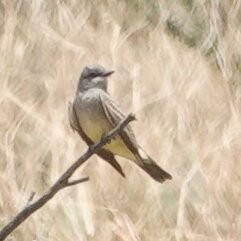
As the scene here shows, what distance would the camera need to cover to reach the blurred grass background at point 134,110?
2900 millimetres

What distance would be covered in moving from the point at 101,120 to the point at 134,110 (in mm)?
1321

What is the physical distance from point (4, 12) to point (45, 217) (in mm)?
766

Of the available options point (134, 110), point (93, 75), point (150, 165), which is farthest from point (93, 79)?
point (134, 110)

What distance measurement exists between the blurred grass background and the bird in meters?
1.18

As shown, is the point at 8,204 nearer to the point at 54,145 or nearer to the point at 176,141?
the point at 54,145

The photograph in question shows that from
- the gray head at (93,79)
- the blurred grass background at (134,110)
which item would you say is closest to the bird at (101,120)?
the gray head at (93,79)

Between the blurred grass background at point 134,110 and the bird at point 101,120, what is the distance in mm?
1177

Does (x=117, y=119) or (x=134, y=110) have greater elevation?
(x=117, y=119)

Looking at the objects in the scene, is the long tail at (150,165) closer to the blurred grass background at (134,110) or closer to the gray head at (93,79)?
the gray head at (93,79)

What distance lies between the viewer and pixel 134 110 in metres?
2.79

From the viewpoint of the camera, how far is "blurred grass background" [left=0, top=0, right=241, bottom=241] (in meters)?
2.90

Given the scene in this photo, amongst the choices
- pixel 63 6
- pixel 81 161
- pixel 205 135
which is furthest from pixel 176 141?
pixel 81 161

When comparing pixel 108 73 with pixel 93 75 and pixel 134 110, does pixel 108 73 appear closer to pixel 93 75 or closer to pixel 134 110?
pixel 93 75

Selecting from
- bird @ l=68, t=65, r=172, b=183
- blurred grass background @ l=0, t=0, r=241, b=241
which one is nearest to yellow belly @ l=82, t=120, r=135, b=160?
bird @ l=68, t=65, r=172, b=183
